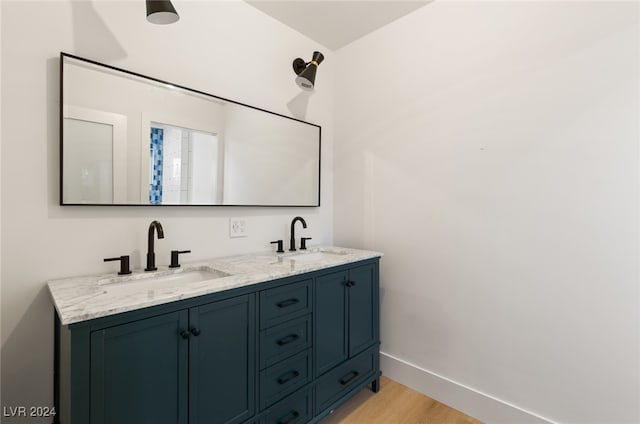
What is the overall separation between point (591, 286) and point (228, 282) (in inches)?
64.1

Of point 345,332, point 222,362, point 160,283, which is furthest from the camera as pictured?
point 345,332

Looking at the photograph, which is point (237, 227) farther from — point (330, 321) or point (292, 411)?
point (292, 411)

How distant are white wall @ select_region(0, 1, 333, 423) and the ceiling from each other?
1.28 feet

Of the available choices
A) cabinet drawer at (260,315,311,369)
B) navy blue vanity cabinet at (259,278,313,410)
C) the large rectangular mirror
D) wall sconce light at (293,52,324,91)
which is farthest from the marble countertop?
wall sconce light at (293,52,324,91)

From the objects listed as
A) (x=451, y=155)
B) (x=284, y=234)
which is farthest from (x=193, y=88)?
(x=451, y=155)

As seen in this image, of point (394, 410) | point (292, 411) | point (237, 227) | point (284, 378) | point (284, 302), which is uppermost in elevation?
point (237, 227)

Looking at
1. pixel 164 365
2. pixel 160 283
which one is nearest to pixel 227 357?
pixel 164 365

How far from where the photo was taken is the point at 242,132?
6.43 ft

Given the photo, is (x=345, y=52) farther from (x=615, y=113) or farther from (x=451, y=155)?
(x=615, y=113)

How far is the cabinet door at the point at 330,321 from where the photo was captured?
165 cm

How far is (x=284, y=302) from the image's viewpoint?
148 cm

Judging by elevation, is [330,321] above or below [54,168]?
below

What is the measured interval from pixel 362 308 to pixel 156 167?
1421 mm

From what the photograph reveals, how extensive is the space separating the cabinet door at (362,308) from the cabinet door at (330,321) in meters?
0.07
